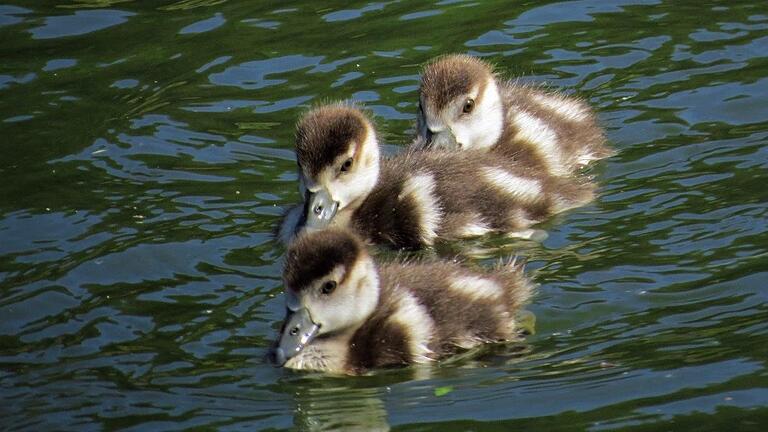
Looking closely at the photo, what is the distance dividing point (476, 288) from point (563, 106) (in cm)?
219

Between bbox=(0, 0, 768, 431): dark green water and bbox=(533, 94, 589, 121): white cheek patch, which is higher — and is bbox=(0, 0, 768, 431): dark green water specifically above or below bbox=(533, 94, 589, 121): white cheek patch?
below

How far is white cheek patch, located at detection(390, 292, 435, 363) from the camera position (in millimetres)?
5777

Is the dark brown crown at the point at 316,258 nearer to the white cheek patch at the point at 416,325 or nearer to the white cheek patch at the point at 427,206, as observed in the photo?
the white cheek patch at the point at 416,325

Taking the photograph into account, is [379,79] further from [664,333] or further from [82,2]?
[664,333]

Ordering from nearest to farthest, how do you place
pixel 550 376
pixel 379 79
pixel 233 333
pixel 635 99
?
pixel 550 376
pixel 233 333
pixel 635 99
pixel 379 79

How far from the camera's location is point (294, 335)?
18.9 feet

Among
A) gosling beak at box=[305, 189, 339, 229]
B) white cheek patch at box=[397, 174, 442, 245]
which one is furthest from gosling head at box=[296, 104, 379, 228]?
white cheek patch at box=[397, 174, 442, 245]

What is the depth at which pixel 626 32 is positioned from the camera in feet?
30.2

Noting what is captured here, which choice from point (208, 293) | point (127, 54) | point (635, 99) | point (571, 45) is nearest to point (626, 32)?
point (571, 45)

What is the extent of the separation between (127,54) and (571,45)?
8.84ft

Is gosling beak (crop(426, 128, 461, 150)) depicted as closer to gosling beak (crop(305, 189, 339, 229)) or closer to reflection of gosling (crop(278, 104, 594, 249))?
reflection of gosling (crop(278, 104, 594, 249))

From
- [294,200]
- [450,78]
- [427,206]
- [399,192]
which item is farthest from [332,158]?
[450,78]

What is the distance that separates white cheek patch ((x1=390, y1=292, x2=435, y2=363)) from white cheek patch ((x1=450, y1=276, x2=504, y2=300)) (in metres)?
0.19

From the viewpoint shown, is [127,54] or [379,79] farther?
[127,54]
